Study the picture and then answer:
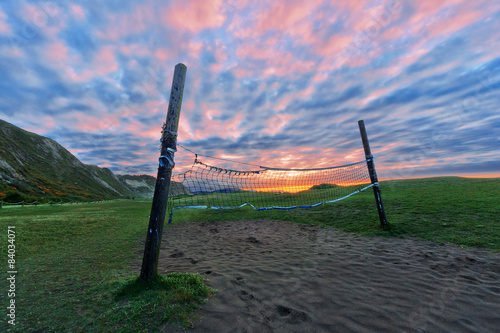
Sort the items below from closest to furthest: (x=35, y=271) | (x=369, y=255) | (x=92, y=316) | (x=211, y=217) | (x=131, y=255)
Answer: (x=92, y=316) < (x=35, y=271) < (x=369, y=255) < (x=131, y=255) < (x=211, y=217)

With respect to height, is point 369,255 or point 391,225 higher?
point 391,225

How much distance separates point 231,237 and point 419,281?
20.1ft

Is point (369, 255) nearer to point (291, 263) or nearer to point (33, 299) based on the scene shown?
point (291, 263)

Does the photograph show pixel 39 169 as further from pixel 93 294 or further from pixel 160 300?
pixel 160 300

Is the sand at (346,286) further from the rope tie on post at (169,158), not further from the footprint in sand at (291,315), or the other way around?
the rope tie on post at (169,158)

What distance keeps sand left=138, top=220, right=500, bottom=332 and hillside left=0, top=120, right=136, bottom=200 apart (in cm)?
5894

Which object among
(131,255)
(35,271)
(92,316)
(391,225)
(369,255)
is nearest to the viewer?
(92,316)

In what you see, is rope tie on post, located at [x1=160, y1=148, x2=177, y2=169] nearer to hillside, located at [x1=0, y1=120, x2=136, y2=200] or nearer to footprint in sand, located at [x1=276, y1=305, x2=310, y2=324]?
footprint in sand, located at [x1=276, y1=305, x2=310, y2=324]

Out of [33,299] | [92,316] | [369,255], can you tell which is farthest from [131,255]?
[369,255]

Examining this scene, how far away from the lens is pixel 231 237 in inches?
324

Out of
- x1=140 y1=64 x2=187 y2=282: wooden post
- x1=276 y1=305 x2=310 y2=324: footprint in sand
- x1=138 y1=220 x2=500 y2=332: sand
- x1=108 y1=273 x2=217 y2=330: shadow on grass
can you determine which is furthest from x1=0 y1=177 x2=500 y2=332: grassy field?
x1=276 y1=305 x2=310 y2=324: footprint in sand

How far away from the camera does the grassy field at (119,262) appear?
277cm

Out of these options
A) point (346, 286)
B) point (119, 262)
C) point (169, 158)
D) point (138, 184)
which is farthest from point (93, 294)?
point (138, 184)

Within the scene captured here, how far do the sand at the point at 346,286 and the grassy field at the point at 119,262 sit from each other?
55 cm
